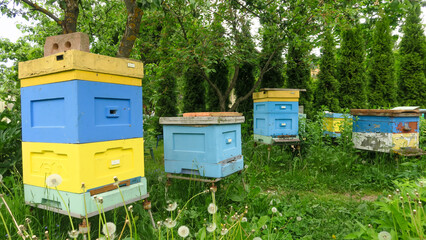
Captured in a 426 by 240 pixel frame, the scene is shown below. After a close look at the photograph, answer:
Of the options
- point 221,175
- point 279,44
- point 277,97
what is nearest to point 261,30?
point 279,44

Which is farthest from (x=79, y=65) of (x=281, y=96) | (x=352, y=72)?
(x=352, y=72)

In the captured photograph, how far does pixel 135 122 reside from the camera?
7.75 feet

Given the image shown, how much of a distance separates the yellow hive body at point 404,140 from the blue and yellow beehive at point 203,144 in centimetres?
278

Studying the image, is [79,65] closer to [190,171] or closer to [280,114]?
[190,171]

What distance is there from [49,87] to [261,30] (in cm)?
498

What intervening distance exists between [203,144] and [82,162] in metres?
1.27

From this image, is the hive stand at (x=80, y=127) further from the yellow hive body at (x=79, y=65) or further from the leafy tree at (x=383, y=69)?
the leafy tree at (x=383, y=69)

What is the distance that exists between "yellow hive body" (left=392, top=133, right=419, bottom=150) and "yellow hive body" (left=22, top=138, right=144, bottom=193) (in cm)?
400

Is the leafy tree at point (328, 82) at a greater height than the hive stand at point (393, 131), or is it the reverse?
the leafy tree at point (328, 82)

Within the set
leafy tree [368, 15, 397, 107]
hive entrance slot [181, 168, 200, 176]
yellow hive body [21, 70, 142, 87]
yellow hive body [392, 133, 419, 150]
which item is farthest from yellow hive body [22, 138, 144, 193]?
leafy tree [368, 15, 397, 107]

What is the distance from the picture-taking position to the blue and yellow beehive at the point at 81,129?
192 centimetres

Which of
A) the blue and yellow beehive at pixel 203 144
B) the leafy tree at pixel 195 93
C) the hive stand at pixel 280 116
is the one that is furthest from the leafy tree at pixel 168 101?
the blue and yellow beehive at pixel 203 144

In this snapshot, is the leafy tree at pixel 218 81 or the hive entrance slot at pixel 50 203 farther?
the leafy tree at pixel 218 81

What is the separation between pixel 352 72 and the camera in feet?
28.0
